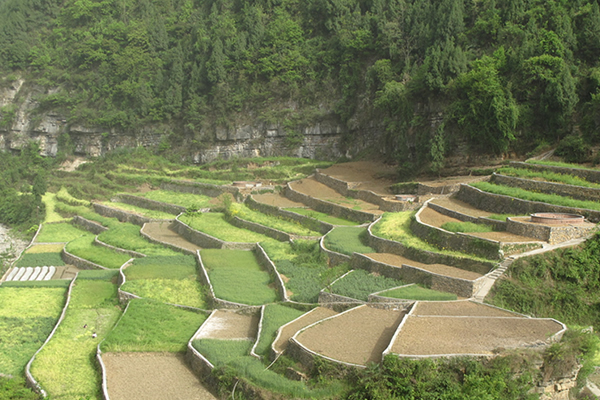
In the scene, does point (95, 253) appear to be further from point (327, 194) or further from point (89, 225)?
point (327, 194)

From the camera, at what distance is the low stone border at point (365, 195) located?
32156 millimetres

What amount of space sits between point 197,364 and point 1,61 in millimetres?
76022

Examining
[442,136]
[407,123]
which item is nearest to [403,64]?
[407,123]

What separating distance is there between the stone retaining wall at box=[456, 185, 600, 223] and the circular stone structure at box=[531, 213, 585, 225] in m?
0.60

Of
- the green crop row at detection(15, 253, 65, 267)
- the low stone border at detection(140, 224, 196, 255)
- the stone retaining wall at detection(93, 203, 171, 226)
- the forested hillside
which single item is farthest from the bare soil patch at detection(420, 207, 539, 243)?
the stone retaining wall at detection(93, 203, 171, 226)

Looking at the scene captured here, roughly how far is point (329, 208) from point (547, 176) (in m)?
12.5

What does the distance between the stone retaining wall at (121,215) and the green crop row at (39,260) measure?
6.86 meters

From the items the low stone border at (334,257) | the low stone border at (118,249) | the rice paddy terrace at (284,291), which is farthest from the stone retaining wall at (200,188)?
the low stone border at (334,257)

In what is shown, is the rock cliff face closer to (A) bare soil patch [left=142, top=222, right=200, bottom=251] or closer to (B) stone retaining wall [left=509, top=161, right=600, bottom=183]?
(A) bare soil patch [left=142, top=222, right=200, bottom=251]

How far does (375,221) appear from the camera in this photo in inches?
1193

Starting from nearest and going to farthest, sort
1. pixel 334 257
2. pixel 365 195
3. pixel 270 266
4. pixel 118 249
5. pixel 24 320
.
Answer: pixel 24 320 → pixel 334 257 → pixel 270 266 → pixel 118 249 → pixel 365 195

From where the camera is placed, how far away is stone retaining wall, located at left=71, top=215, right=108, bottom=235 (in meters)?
43.1

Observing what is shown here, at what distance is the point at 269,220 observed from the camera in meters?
36.1

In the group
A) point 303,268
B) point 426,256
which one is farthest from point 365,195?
point 426,256
